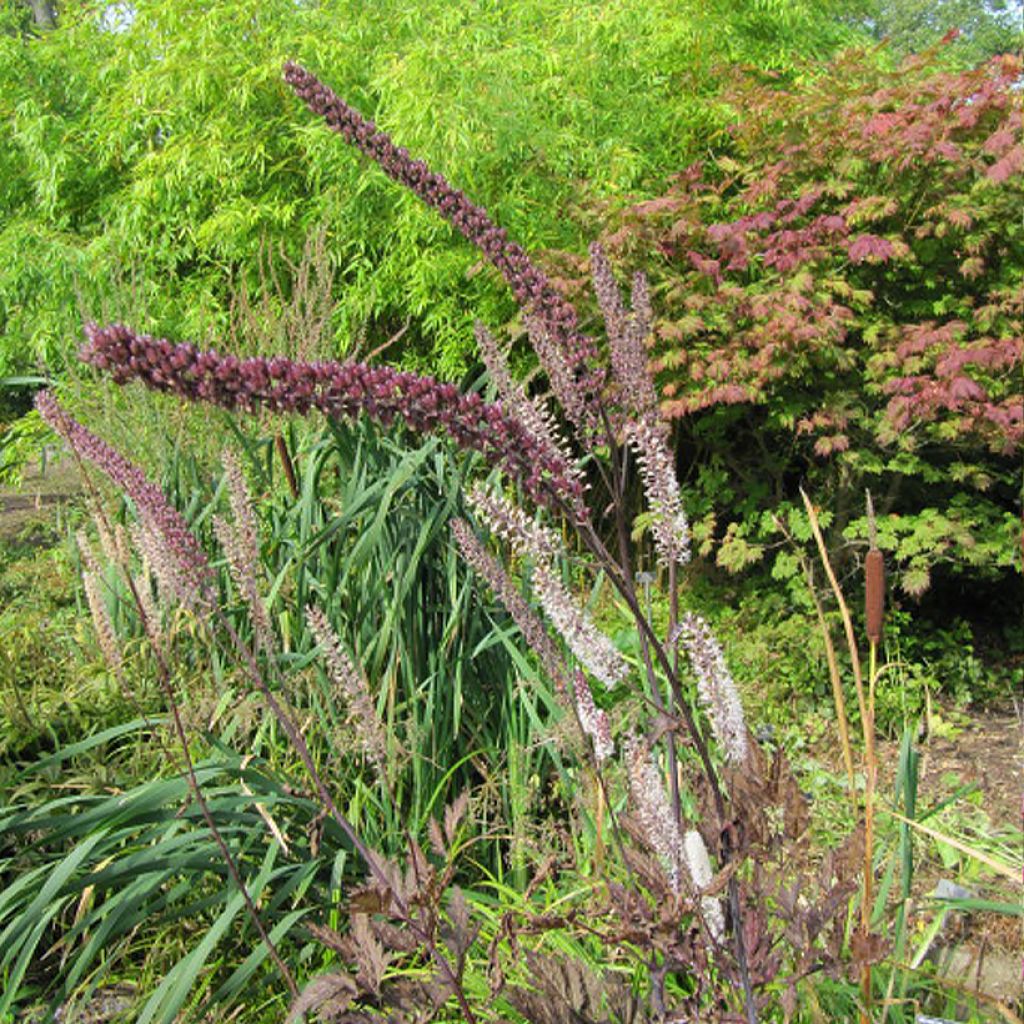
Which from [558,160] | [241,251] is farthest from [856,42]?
[241,251]

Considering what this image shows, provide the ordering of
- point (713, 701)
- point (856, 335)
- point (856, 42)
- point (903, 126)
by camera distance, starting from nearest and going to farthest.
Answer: point (713, 701) → point (903, 126) → point (856, 335) → point (856, 42)

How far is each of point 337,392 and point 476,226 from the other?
41 cm

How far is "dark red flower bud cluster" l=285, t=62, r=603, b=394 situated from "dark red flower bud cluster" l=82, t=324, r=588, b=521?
10.7 inches

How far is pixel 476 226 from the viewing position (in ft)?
4.58

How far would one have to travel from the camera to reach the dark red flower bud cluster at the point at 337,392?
1.06 m

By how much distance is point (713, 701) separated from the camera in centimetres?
148

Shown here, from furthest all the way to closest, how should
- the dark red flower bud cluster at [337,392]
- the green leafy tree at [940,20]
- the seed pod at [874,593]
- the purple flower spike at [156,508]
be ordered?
the green leafy tree at [940,20], the purple flower spike at [156,508], the seed pod at [874,593], the dark red flower bud cluster at [337,392]

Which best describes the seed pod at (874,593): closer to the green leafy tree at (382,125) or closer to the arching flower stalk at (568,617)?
the arching flower stalk at (568,617)

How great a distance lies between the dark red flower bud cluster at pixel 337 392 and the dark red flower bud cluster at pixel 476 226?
27cm

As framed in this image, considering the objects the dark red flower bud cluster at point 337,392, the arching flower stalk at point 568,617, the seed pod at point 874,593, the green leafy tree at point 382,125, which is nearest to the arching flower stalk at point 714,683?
the arching flower stalk at point 568,617

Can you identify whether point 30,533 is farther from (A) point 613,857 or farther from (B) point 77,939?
(A) point 613,857

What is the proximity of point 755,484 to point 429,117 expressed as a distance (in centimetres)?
295

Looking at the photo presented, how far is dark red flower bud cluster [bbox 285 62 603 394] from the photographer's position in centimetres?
141

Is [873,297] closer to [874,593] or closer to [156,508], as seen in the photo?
[874,593]
